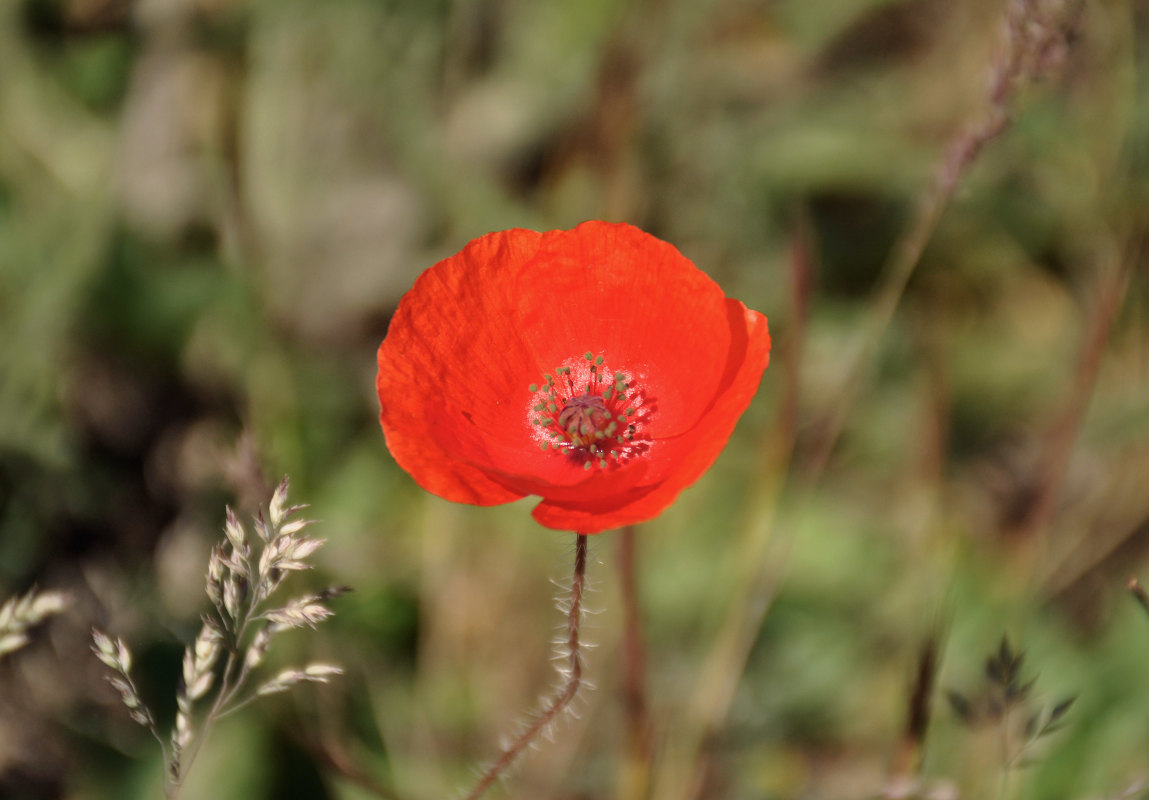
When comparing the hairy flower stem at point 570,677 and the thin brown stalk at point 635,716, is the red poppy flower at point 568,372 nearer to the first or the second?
the hairy flower stem at point 570,677

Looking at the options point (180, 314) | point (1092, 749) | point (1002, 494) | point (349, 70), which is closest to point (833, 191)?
point (1002, 494)

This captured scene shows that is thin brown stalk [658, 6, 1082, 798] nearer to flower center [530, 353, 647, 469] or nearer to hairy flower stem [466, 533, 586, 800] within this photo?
flower center [530, 353, 647, 469]

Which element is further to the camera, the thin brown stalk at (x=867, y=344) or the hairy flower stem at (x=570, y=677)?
the thin brown stalk at (x=867, y=344)

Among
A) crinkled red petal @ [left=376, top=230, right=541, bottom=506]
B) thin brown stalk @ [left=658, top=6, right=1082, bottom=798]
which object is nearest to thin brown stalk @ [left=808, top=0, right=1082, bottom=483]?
thin brown stalk @ [left=658, top=6, right=1082, bottom=798]

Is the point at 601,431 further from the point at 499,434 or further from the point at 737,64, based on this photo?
the point at 737,64

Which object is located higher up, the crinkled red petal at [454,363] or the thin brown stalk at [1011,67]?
the thin brown stalk at [1011,67]

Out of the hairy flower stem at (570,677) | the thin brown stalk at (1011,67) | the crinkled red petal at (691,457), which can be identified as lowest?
the hairy flower stem at (570,677)

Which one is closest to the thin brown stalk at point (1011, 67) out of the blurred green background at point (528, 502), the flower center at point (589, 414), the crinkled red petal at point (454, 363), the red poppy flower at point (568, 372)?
the blurred green background at point (528, 502)
